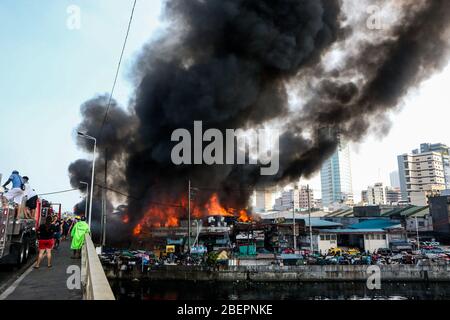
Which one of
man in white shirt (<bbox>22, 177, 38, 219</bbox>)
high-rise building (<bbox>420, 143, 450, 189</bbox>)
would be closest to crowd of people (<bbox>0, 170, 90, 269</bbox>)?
man in white shirt (<bbox>22, 177, 38, 219</bbox>)

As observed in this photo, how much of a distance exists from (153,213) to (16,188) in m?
46.5

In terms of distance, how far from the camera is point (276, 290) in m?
35.0

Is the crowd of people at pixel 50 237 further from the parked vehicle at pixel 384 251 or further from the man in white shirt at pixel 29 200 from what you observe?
the parked vehicle at pixel 384 251

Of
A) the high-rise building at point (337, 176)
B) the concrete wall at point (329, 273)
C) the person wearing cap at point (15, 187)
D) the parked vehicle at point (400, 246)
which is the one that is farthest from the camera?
the high-rise building at point (337, 176)

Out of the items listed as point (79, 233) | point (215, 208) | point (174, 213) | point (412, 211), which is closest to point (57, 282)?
point (79, 233)

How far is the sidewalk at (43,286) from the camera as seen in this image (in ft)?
22.7

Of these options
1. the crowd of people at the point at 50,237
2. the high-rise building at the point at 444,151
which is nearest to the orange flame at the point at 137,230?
the crowd of people at the point at 50,237

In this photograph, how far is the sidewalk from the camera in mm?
6914

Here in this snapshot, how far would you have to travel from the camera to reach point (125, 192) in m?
60.7

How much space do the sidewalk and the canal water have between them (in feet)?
77.7

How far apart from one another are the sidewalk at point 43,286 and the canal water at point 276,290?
23.7 metres

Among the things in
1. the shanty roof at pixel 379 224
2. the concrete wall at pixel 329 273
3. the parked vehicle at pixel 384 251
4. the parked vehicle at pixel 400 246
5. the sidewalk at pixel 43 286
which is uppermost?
the shanty roof at pixel 379 224

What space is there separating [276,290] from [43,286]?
100 feet
